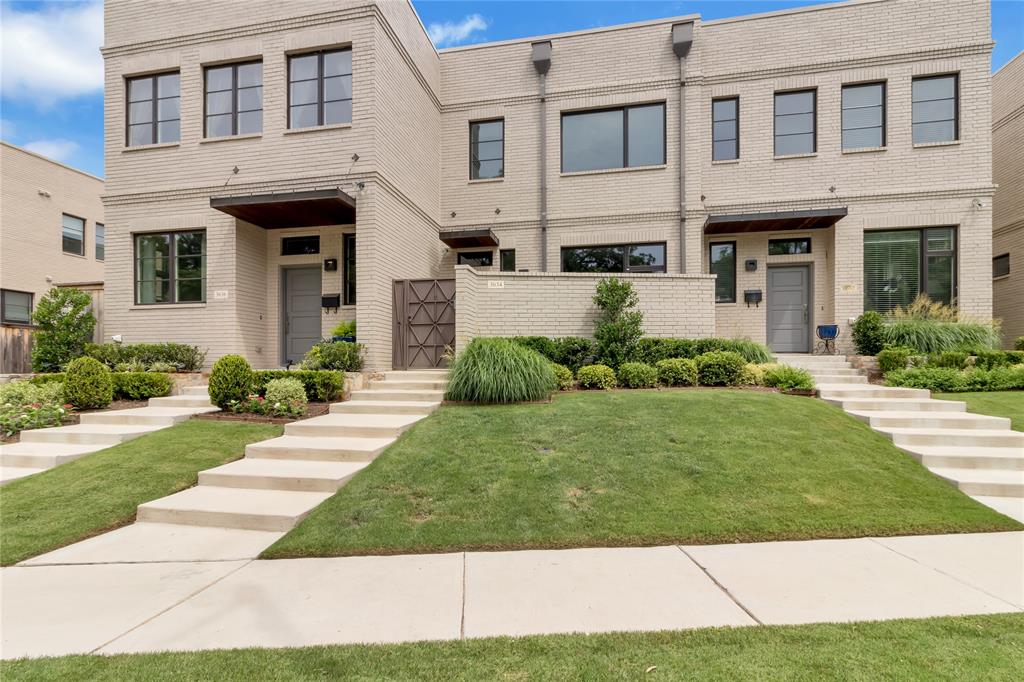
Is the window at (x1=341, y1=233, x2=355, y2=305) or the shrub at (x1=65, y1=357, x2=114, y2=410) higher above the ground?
the window at (x1=341, y1=233, x2=355, y2=305)

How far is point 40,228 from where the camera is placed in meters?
16.9

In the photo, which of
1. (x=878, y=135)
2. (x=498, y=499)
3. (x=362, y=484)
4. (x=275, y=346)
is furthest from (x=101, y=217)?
(x=878, y=135)

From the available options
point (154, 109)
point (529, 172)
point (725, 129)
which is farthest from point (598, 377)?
point (154, 109)

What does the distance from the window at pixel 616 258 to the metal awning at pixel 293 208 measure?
5.81m

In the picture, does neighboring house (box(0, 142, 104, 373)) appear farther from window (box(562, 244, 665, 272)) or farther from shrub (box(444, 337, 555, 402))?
window (box(562, 244, 665, 272))

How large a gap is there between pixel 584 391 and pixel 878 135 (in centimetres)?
1057

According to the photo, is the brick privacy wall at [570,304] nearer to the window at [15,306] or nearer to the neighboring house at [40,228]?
the neighboring house at [40,228]

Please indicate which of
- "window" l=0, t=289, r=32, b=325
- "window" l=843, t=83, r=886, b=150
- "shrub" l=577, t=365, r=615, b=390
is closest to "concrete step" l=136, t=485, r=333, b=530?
"shrub" l=577, t=365, r=615, b=390

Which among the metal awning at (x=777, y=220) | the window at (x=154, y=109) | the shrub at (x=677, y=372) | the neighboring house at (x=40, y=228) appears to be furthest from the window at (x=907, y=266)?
the neighboring house at (x=40, y=228)

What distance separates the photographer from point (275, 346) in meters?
11.2

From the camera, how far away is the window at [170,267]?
10539 mm

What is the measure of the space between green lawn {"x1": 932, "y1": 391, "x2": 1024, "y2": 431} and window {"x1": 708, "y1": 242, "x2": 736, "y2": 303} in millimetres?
4926

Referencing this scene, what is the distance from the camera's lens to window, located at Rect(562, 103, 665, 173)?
12156 mm

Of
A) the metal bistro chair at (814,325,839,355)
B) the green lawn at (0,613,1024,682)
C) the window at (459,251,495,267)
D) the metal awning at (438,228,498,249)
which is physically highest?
the metal awning at (438,228,498,249)
